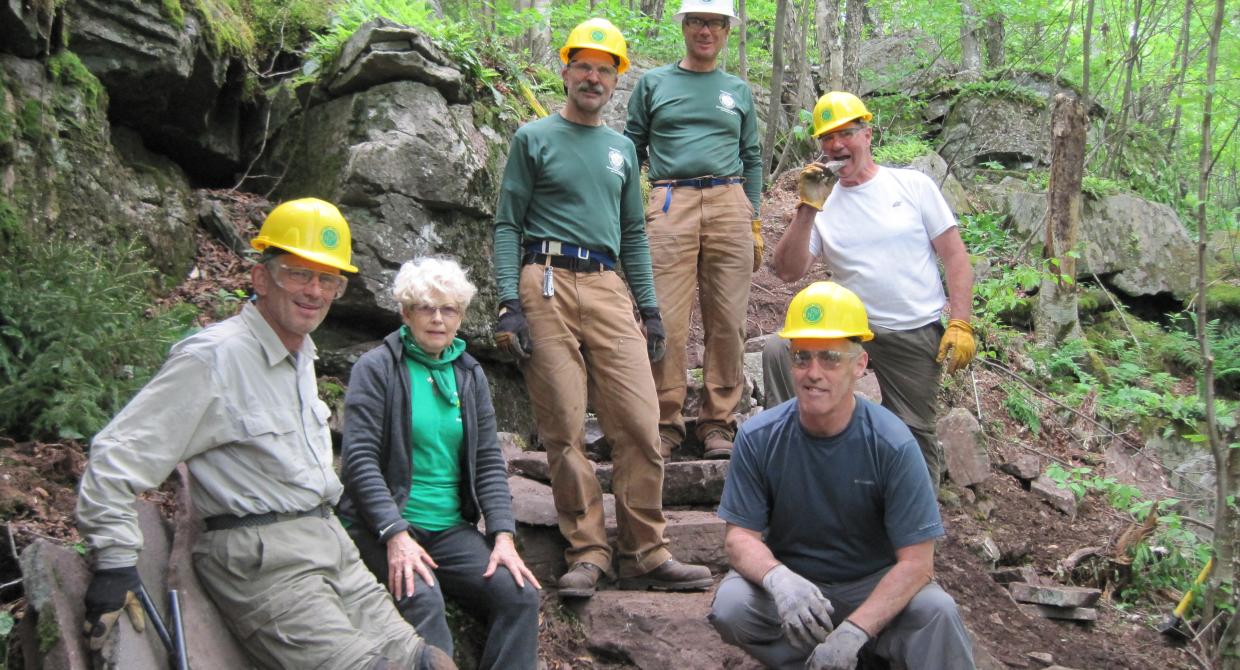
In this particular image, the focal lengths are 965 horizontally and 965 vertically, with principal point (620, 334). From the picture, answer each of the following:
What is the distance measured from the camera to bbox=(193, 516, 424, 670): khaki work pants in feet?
10.4

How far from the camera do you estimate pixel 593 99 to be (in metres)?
5.05

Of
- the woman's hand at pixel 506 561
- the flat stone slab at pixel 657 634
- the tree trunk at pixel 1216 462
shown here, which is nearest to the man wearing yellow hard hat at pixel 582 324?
the flat stone slab at pixel 657 634

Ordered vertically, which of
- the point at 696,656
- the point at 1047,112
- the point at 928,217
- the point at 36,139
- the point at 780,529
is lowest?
the point at 696,656

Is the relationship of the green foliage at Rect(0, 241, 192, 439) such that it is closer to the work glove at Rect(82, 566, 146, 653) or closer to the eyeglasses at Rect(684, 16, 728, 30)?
the work glove at Rect(82, 566, 146, 653)

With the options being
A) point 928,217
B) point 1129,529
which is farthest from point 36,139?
point 1129,529

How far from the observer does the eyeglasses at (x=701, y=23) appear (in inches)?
232

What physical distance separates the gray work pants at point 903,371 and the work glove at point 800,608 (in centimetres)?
144

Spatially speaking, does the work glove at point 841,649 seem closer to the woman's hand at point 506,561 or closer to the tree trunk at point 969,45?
the woman's hand at point 506,561

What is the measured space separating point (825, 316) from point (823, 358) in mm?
175

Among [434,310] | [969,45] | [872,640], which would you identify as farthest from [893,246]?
[969,45]

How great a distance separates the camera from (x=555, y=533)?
5.15 metres

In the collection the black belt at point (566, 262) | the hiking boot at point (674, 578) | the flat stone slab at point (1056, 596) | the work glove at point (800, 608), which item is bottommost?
the flat stone slab at point (1056, 596)

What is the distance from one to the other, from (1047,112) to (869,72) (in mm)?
3491

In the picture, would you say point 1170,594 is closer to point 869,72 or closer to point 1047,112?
point 1047,112
